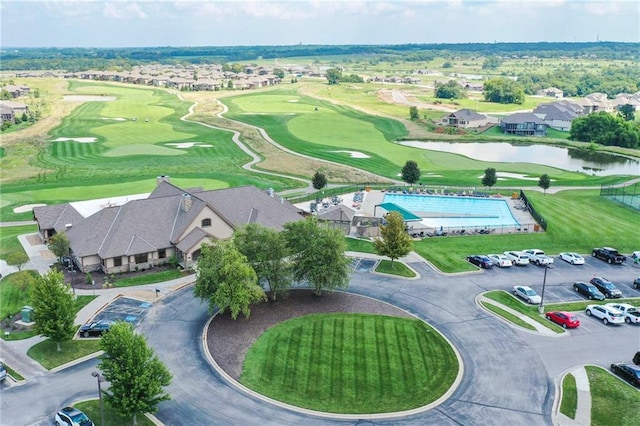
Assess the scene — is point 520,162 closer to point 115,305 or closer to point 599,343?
point 599,343

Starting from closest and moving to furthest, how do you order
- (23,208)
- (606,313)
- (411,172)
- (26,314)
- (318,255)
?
(26,314) → (606,313) → (318,255) → (23,208) → (411,172)

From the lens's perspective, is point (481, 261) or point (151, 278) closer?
point (151, 278)

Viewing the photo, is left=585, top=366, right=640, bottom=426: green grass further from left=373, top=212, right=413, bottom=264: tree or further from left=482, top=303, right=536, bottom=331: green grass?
left=373, top=212, right=413, bottom=264: tree

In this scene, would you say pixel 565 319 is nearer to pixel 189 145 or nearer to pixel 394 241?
pixel 394 241

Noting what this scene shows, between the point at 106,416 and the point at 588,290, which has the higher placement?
the point at 588,290

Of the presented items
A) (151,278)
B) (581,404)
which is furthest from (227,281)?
(581,404)

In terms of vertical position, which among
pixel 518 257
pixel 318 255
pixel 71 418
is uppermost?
pixel 318 255

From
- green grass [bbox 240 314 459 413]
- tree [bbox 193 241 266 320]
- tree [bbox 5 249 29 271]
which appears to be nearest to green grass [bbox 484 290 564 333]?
green grass [bbox 240 314 459 413]
